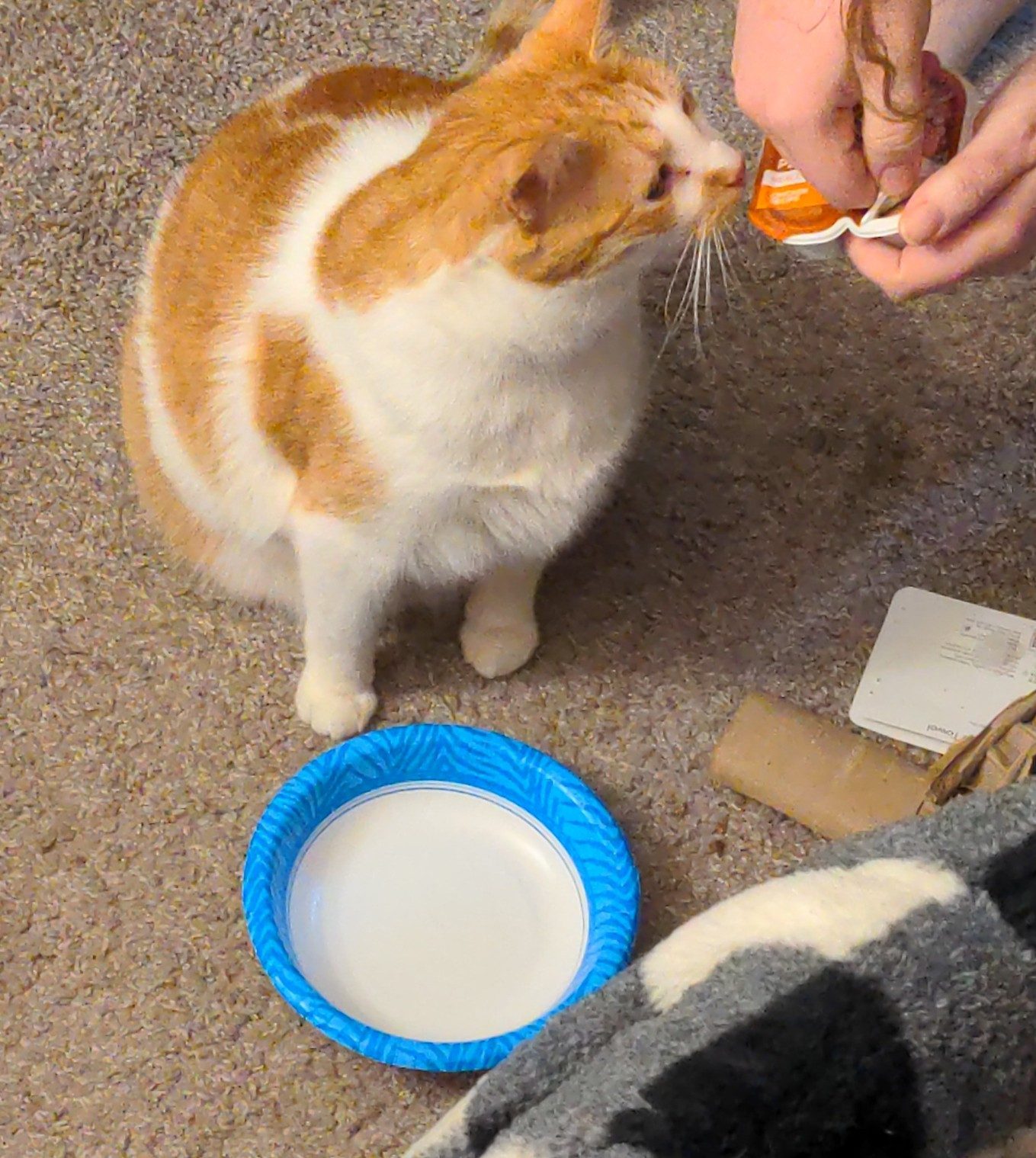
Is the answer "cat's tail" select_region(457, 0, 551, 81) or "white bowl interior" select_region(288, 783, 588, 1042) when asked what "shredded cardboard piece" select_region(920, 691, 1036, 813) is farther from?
"cat's tail" select_region(457, 0, 551, 81)

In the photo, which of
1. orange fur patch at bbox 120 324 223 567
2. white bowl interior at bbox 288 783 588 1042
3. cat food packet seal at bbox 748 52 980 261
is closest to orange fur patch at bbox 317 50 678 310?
cat food packet seal at bbox 748 52 980 261

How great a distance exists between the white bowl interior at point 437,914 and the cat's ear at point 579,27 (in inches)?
26.3

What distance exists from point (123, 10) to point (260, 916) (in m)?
1.15

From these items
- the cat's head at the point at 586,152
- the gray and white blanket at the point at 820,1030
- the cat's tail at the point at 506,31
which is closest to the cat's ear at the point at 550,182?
the cat's head at the point at 586,152

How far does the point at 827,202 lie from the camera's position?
853 mm

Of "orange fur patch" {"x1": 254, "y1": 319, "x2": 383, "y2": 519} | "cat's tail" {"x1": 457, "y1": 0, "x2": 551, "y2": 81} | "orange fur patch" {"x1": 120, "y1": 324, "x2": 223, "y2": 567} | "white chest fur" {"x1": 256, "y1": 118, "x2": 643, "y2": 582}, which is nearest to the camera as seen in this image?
"white chest fur" {"x1": 256, "y1": 118, "x2": 643, "y2": 582}

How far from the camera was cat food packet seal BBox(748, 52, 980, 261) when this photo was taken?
33.1 inches

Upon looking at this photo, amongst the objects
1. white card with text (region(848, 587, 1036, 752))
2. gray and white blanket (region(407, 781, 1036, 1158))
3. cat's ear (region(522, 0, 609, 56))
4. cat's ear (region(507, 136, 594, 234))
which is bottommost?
white card with text (region(848, 587, 1036, 752))

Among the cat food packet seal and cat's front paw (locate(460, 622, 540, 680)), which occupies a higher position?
the cat food packet seal

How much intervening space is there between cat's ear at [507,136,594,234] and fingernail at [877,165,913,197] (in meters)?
0.20

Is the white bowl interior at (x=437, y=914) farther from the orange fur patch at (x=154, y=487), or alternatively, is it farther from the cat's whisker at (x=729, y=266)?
the cat's whisker at (x=729, y=266)

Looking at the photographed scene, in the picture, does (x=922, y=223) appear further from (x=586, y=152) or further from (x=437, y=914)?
(x=437, y=914)

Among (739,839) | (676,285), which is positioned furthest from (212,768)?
(676,285)

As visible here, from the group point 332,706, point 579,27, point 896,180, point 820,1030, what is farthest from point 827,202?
point 332,706
